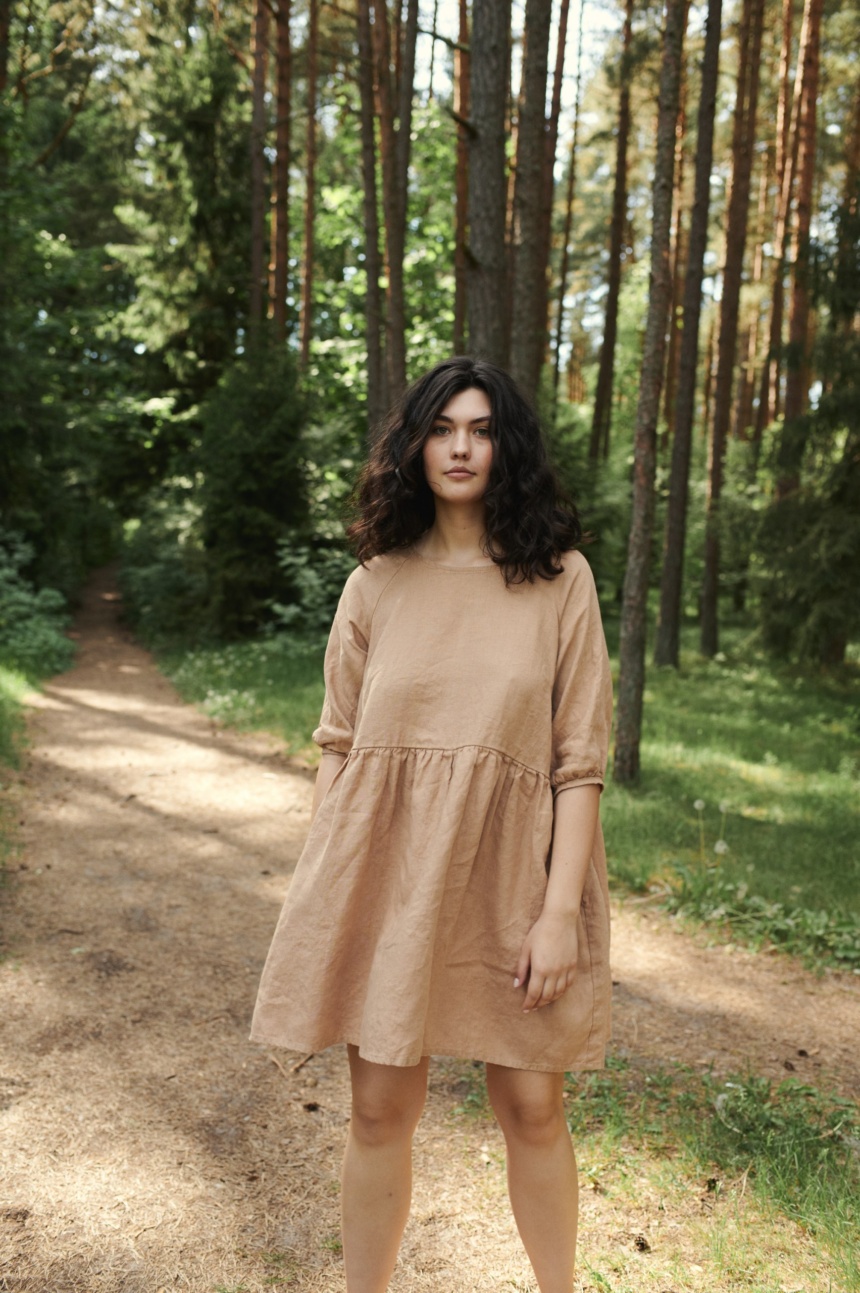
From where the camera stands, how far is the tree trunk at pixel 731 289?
14.2 metres

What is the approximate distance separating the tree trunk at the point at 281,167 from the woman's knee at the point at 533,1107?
13939 mm

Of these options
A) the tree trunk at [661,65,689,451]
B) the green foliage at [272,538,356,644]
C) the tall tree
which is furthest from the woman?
the tree trunk at [661,65,689,451]

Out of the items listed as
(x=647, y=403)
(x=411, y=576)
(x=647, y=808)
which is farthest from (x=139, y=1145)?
(x=647, y=403)

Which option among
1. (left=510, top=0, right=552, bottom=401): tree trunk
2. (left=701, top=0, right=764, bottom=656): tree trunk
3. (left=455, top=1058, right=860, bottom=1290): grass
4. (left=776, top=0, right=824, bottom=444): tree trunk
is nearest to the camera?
(left=455, top=1058, right=860, bottom=1290): grass

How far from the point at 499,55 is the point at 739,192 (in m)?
8.52

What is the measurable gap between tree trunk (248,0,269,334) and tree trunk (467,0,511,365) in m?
8.50

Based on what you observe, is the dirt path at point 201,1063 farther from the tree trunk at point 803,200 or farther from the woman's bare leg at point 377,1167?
the tree trunk at point 803,200

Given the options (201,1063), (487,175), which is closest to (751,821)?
(201,1063)

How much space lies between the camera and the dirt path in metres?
2.62

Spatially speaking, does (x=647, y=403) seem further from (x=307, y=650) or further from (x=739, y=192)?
(x=739, y=192)

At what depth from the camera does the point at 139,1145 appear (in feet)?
10.0

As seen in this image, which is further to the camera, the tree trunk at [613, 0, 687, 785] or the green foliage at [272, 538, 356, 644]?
the green foliage at [272, 538, 356, 644]

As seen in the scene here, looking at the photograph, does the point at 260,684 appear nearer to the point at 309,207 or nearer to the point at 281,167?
the point at 281,167

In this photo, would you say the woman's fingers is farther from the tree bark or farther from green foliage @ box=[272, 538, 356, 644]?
the tree bark
